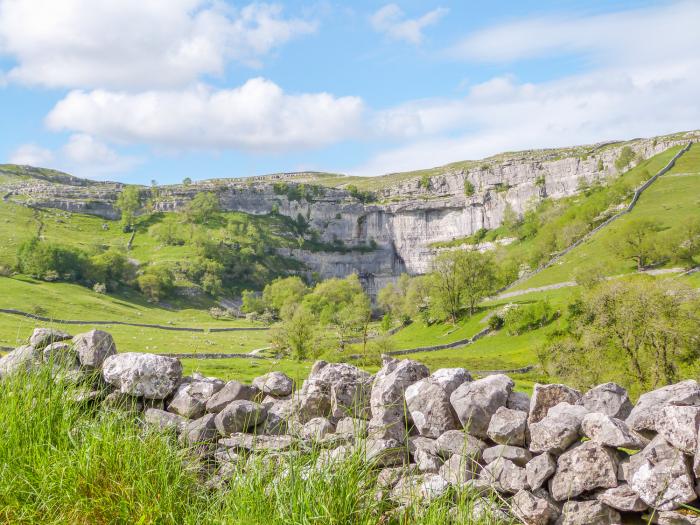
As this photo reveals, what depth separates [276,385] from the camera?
8039 millimetres

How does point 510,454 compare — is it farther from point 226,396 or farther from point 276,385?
point 226,396

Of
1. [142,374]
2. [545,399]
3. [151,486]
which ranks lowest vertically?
[151,486]

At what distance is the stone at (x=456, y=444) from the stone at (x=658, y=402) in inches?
69.8

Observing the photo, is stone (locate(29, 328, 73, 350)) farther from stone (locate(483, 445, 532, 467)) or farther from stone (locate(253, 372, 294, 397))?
stone (locate(483, 445, 532, 467))

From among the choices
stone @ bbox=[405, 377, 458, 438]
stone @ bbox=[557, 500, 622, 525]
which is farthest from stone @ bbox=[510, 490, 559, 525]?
stone @ bbox=[405, 377, 458, 438]

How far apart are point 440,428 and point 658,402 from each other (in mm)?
2604

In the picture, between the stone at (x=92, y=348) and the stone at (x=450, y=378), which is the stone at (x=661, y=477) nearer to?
the stone at (x=450, y=378)

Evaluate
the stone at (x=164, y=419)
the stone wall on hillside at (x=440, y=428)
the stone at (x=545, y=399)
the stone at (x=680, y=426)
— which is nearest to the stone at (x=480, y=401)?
the stone wall on hillside at (x=440, y=428)

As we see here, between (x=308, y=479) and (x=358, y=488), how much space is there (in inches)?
19.4

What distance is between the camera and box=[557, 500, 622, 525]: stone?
17.9ft

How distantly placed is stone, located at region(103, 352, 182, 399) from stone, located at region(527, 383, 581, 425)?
539 cm

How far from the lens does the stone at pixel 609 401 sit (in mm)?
6404

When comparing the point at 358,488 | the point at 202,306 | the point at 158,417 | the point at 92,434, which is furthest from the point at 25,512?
the point at 202,306

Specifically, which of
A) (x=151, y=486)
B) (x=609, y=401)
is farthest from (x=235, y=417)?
(x=609, y=401)
